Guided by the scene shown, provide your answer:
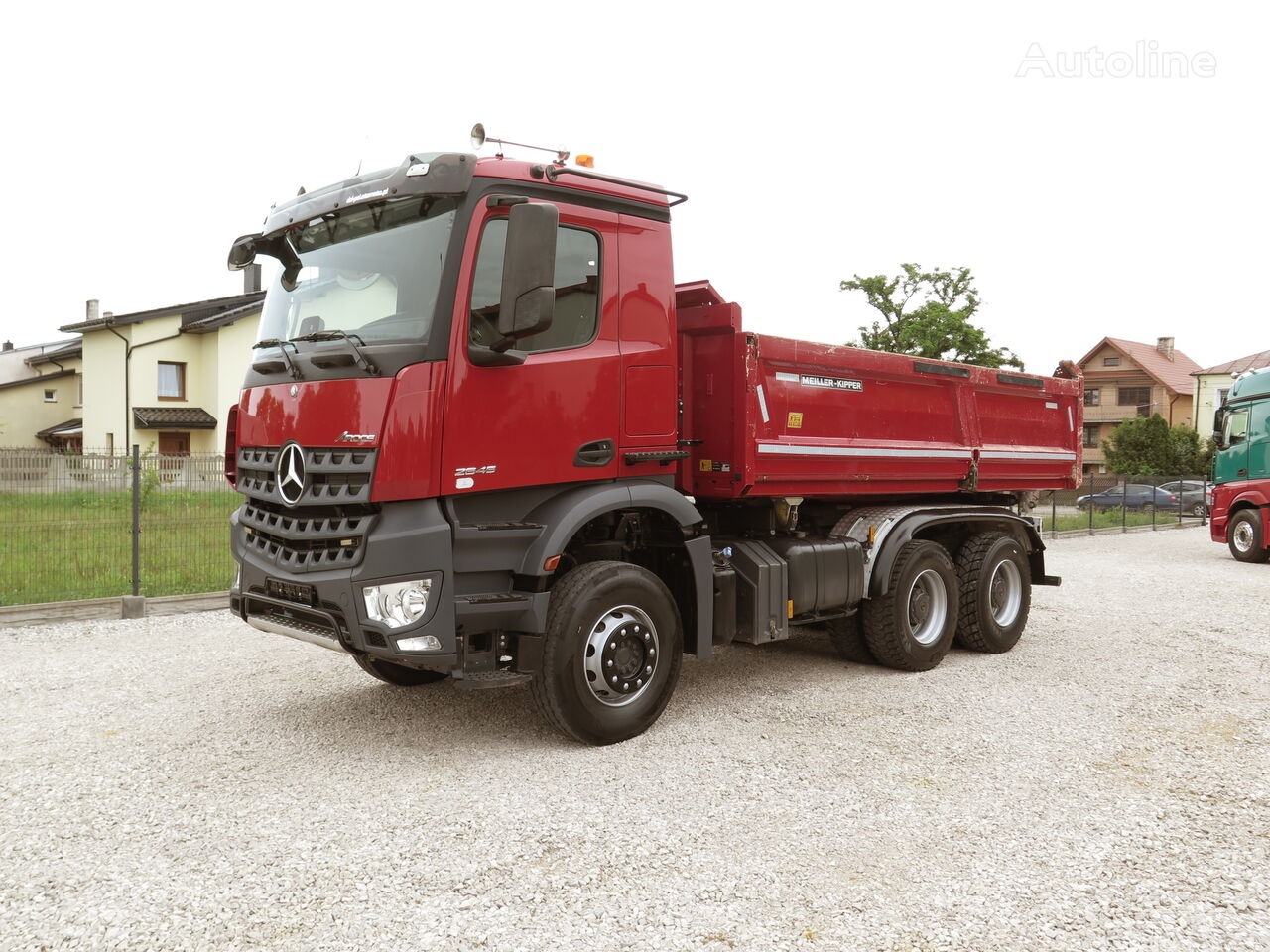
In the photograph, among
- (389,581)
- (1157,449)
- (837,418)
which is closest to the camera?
(389,581)

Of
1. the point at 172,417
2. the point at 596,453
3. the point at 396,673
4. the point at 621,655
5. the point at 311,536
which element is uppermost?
the point at 172,417

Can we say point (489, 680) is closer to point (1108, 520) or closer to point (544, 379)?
point (544, 379)

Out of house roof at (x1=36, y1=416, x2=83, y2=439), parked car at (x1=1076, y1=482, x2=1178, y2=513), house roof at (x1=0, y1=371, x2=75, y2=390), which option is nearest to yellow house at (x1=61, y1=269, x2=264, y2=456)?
house roof at (x1=36, y1=416, x2=83, y2=439)

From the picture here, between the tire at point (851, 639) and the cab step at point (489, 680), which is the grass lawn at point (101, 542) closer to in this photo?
the cab step at point (489, 680)

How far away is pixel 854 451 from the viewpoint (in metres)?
6.39

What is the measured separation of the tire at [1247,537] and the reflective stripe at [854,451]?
11.4 metres

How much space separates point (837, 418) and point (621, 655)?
2.35 metres

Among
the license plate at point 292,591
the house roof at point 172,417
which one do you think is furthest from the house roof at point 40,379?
the license plate at point 292,591

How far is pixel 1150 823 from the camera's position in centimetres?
399

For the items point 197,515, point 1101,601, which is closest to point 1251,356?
point 1101,601

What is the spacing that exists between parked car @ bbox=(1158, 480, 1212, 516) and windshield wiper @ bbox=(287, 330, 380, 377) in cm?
3120

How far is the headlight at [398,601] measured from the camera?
4273 mm

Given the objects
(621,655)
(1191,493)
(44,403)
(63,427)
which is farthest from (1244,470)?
(44,403)

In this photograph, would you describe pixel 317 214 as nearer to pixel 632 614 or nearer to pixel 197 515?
pixel 632 614
